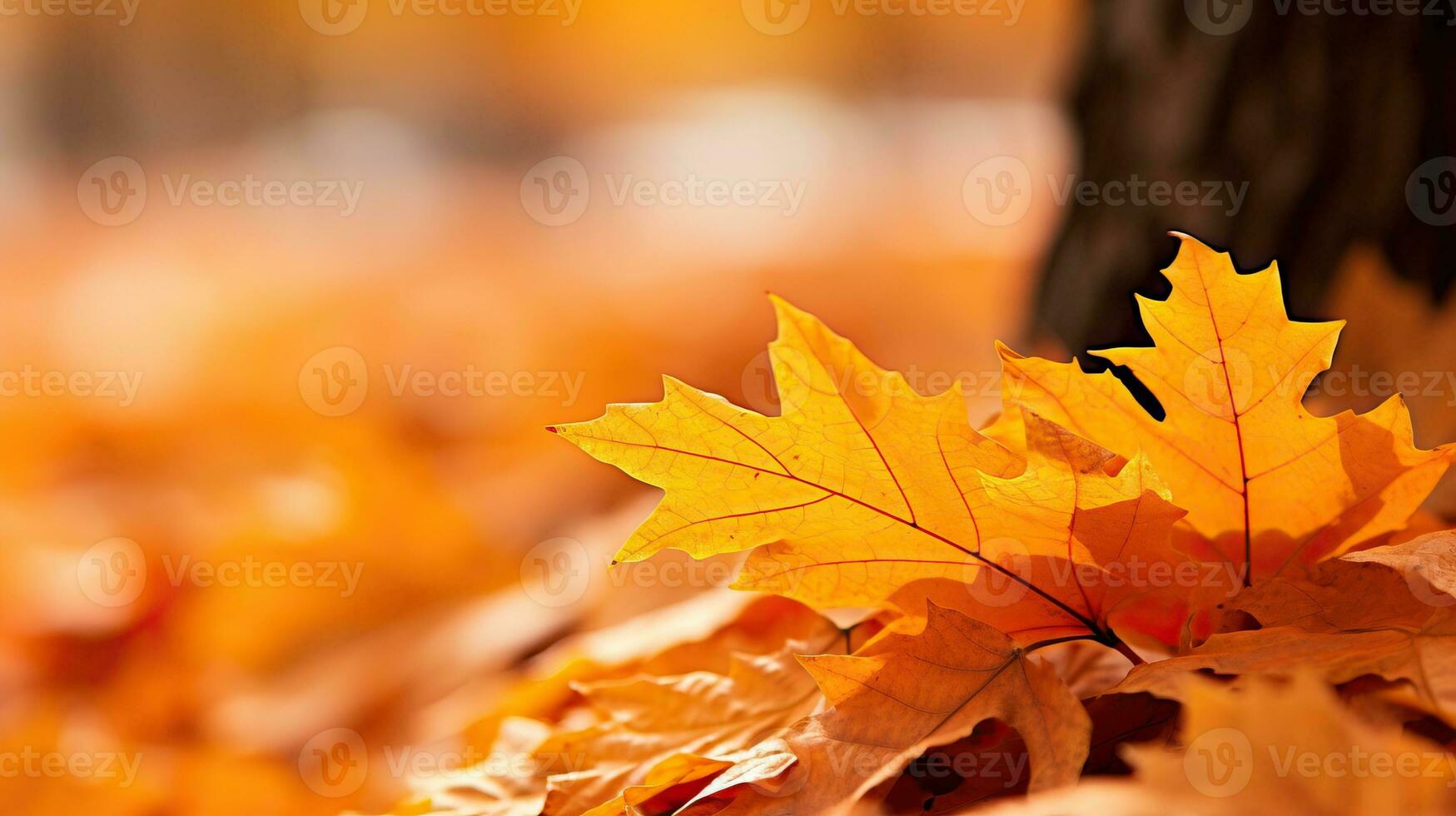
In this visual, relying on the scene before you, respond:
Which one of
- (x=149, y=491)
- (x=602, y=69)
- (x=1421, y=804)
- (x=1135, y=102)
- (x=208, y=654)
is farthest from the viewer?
(x=602, y=69)

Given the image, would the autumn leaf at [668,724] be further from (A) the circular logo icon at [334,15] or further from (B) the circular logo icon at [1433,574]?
(A) the circular logo icon at [334,15]

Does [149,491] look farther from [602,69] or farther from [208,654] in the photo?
[602,69]

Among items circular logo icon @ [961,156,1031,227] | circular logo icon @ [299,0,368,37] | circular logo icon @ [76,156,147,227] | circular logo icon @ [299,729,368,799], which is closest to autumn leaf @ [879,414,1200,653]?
circular logo icon @ [299,729,368,799]

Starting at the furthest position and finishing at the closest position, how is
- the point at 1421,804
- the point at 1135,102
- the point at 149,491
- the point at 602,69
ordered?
1. the point at 602,69
2. the point at 149,491
3. the point at 1135,102
4. the point at 1421,804

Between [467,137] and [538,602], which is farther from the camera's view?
[467,137]

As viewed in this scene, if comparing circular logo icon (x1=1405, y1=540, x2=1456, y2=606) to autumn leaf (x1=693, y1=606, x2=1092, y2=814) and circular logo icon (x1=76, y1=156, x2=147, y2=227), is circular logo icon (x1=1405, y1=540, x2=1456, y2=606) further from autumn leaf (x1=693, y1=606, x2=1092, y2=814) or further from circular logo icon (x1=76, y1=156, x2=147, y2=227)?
circular logo icon (x1=76, y1=156, x2=147, y2=227)

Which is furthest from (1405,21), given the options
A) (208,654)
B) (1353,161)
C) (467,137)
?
(467,137)
